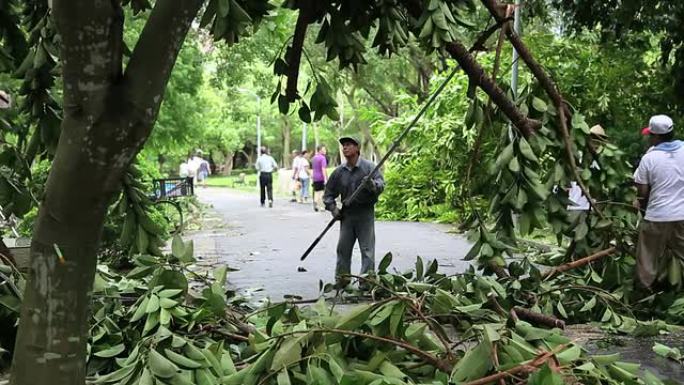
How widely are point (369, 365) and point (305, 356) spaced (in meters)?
0.31

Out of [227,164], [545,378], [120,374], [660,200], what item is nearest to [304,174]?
[660,200]

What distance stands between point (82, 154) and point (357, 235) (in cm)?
641

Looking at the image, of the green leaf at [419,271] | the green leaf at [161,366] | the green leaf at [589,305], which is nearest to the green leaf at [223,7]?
the green leaf at [161,366]

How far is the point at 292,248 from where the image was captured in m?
13.4

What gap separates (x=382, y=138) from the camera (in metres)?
20.4

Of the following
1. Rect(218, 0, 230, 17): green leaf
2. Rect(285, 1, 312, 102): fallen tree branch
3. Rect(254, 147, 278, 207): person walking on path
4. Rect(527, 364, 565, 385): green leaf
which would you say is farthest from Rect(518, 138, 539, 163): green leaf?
Rect(254, 147, 278, 207): person walking on path

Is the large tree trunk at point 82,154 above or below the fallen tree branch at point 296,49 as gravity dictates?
below

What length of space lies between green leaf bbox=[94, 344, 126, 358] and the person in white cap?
4340mm

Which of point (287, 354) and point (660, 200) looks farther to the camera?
point (660, 200)

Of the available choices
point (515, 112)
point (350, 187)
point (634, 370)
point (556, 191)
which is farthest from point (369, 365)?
point (350, 187)

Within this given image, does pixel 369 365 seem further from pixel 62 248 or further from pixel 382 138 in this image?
pixel 382 138

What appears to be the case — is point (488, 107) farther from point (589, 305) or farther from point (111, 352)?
point (111, 352)

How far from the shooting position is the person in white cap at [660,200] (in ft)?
20.5

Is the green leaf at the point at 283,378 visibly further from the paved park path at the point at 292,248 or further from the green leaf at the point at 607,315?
the green leaf at the point at 607,315
